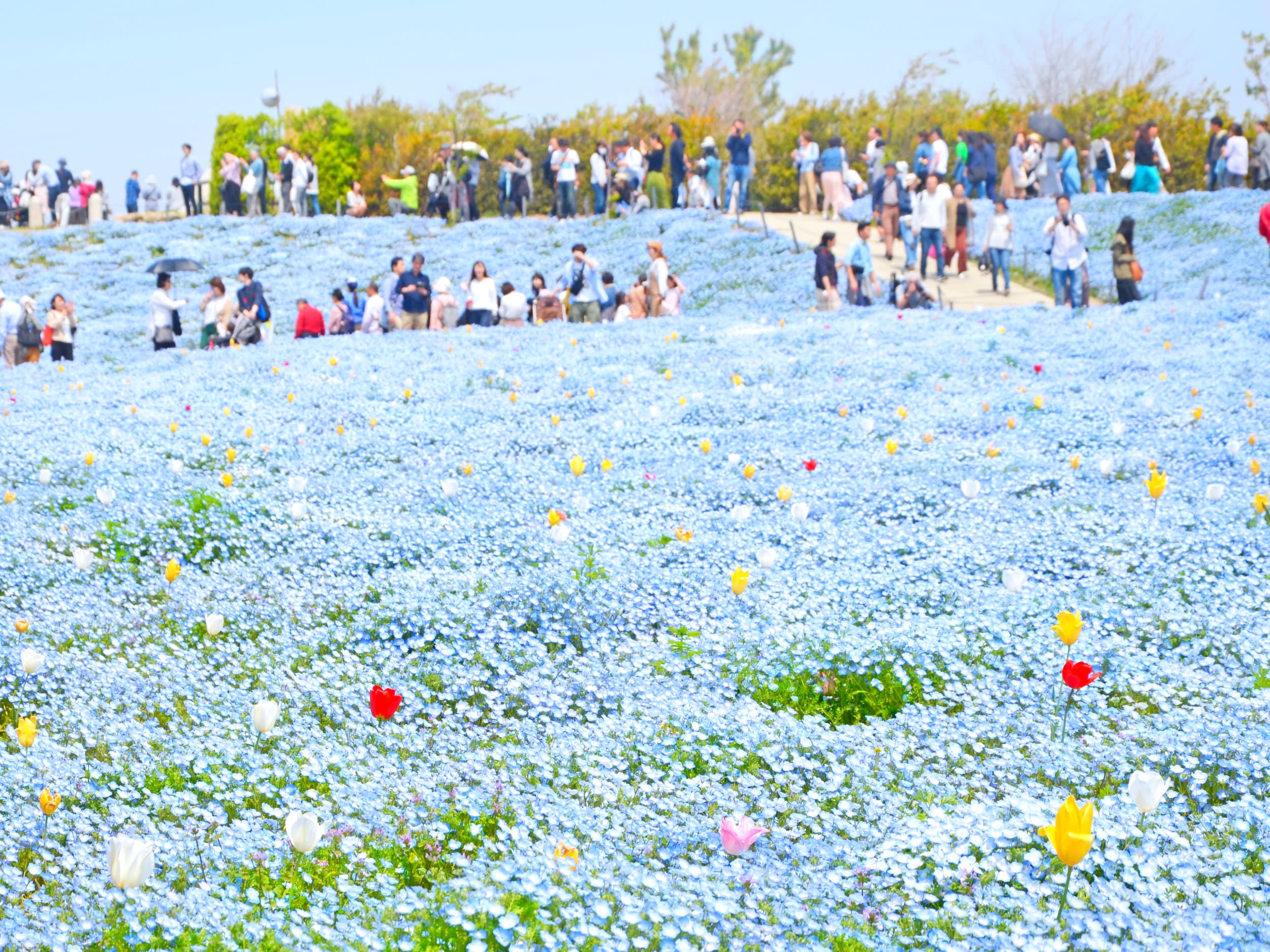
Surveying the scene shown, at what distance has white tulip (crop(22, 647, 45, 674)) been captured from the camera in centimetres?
566

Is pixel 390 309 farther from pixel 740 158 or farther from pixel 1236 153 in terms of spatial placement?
pixel 1236 153

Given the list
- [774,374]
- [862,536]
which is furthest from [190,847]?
[774,374]

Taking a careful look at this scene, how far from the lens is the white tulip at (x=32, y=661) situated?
18.6 feet

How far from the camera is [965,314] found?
1919cm

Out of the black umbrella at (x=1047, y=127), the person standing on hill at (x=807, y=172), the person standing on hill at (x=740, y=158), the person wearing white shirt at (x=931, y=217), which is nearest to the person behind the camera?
the person wearing white shirt at (x=931, y=217)

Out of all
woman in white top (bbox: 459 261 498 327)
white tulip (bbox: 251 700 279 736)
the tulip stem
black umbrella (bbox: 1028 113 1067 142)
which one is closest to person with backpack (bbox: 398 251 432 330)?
woman in white top (bbox: 459 261 498 327)

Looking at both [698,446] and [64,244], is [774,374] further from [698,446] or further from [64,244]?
[64,244]

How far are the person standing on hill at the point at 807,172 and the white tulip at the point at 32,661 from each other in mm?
28464

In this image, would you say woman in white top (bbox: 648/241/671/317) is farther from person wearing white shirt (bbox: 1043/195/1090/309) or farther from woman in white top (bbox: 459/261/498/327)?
person wearing white shirt (bbox: 1043/195/1090/309)

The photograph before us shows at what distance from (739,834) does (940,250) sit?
22.0 meters

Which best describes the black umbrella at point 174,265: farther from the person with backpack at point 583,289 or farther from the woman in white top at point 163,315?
the person with backpack at point 583,289

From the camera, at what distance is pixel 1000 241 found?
2317cm

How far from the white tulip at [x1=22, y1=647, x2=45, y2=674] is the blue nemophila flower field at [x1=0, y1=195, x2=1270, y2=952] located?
193mm

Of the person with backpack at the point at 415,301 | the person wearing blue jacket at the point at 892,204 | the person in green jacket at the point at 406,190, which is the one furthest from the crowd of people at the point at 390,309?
the person in green jacket at the point at 406,190
